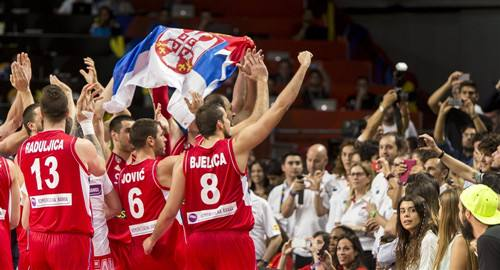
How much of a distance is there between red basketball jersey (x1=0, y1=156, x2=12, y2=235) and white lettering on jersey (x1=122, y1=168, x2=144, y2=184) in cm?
99

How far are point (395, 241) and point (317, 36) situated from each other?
40.9 ft

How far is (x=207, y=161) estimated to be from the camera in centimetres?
1011

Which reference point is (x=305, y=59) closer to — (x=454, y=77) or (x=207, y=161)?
(x=207, y=161)

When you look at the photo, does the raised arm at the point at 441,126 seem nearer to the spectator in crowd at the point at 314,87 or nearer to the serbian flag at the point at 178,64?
the serbian flag at the point at 178,64

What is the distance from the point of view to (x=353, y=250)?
38.6ft

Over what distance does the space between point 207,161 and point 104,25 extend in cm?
1247

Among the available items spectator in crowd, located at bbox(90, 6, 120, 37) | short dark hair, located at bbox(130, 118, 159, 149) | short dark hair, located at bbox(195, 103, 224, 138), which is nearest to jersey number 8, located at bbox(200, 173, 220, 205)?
short dark hair, located at bbox(195, 103, 224, 138)

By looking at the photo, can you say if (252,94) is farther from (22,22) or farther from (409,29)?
(409,29)

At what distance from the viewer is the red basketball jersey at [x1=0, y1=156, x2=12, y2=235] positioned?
10.3m

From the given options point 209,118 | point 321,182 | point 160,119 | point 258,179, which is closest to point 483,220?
point 209,118

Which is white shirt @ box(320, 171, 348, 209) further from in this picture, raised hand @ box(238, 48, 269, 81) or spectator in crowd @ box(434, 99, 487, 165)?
raised hand @ box(238, 48, 269, 81)

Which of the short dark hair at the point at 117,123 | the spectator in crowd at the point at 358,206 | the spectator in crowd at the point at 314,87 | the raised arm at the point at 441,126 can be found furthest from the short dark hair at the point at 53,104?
the spectator in crowd at the point at 314,87

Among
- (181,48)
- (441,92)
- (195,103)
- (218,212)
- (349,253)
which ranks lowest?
(349,253)

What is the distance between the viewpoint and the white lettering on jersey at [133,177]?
10.7m
